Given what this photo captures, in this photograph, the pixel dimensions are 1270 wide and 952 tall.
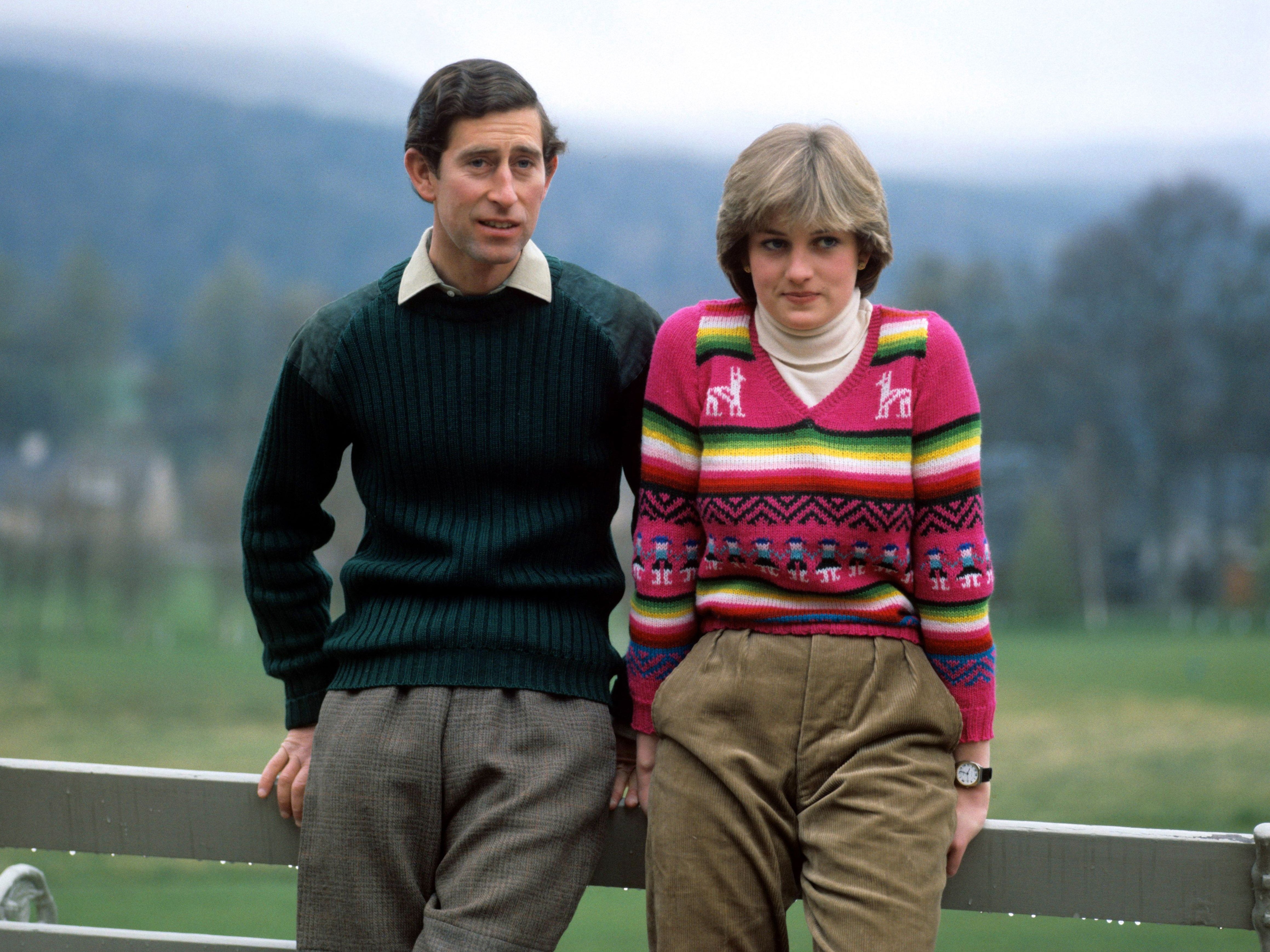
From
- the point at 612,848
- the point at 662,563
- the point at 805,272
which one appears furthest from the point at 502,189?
the point at 612,848

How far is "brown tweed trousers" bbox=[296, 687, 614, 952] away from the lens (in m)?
1.51

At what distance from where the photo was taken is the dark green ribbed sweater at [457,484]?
163cm

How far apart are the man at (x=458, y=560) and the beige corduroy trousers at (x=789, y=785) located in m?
0.15

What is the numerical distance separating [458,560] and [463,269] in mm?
384

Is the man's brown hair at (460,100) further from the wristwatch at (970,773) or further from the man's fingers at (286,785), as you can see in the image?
the wristwatch at (970,773)

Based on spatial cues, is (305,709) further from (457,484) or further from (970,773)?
(970,773)

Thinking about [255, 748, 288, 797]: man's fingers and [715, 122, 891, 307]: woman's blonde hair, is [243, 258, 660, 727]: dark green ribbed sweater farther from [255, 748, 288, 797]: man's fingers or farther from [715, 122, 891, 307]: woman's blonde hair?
[715, 122, 891, 307]: woman's blonde hair

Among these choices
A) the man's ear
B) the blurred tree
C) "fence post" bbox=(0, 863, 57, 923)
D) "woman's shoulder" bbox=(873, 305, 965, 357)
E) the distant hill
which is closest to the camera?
"woman's shoulder" bbox=(873, 305, 965, 357)

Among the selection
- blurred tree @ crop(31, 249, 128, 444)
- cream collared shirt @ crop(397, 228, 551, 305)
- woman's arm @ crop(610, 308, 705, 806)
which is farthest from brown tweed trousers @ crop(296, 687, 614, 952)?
blurred tree @ crop(31, 249, 128, 444)

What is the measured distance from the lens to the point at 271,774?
1697 mm

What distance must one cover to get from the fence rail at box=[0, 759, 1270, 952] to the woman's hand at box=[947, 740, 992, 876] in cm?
5

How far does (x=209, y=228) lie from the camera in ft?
154

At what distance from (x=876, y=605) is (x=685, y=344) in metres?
0.40

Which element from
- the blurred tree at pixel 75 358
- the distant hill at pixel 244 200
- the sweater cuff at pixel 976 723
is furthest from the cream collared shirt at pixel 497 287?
the distant hill at pixel 244 200
